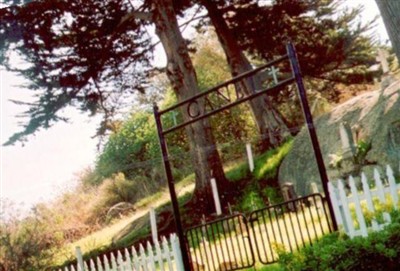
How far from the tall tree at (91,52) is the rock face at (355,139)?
103 inches

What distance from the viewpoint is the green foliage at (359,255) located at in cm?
353

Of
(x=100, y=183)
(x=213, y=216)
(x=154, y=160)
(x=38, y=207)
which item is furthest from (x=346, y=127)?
(x=100, y=183)

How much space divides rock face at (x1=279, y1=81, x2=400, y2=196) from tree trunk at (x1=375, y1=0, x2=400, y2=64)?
467cm

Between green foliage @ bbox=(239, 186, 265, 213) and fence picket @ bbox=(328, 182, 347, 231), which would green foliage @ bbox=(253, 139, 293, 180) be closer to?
green foliage @ bbox=(239, 186, 265, 213)

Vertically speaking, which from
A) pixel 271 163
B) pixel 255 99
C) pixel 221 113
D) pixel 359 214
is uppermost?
pixel 221 113

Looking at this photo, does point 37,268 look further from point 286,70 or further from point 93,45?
point 286,70

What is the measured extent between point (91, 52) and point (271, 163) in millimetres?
7563

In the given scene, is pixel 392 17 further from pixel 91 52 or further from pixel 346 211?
pixel 91 52

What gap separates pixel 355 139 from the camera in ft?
37.3

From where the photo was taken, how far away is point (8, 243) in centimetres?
1349

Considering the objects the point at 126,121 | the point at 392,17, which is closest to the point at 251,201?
the point at 392,17

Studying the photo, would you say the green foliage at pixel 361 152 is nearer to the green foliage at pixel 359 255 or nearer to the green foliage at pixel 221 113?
the green foliage at pixel 359 255

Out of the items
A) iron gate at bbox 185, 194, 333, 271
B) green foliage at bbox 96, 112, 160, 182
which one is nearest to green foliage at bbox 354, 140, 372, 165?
iron gate at bbox 185, 194, 333, 271

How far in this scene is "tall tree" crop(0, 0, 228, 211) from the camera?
1338cm
